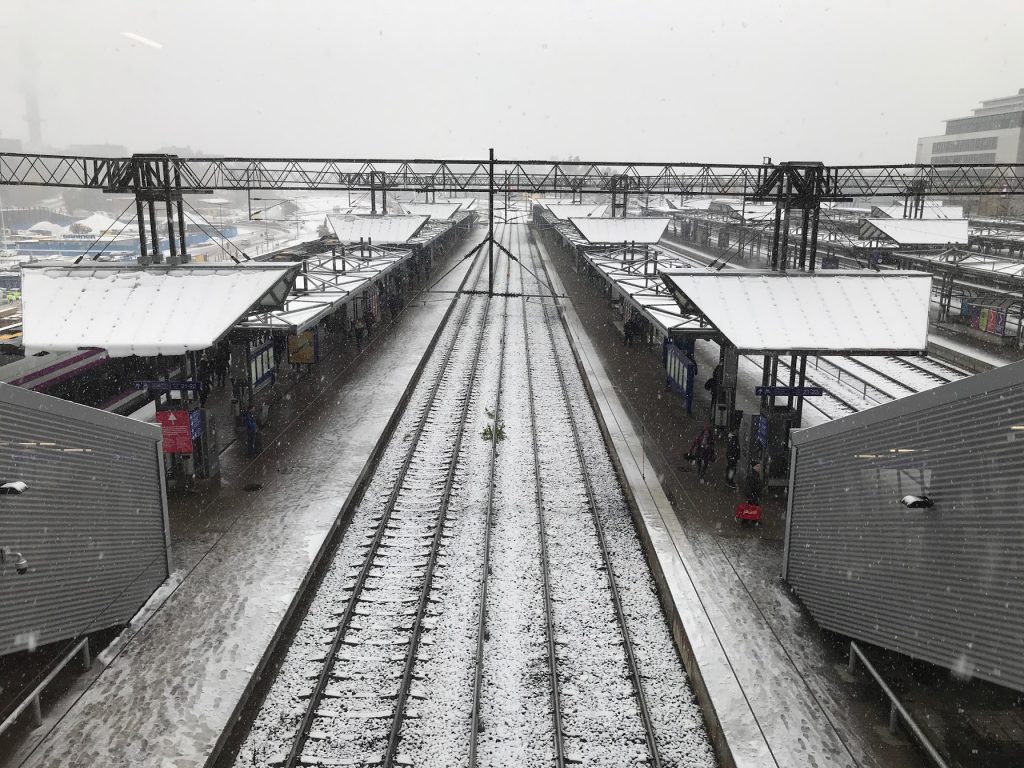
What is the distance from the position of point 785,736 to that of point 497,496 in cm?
736

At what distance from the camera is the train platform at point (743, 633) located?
23.5 feet

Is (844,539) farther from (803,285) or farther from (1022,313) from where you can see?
(1022,313)

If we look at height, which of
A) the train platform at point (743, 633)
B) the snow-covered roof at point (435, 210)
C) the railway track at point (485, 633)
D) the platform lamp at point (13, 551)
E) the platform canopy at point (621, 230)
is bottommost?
the railway track at point (485, 633)

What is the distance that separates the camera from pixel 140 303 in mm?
13547

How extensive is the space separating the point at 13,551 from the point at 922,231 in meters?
38.9

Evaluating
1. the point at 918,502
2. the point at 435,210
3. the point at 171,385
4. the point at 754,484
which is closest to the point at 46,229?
the point at 435,210

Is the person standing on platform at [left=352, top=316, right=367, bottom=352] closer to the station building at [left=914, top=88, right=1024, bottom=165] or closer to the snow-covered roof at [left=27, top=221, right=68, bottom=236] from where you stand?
the snow-covered roof at [left=27, top=221, right=68, bottom=236]

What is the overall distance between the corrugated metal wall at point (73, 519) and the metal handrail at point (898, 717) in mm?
8184

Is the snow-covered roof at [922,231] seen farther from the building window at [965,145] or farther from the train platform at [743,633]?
the building window at [965,145]

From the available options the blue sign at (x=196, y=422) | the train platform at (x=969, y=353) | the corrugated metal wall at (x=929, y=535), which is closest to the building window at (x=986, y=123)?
the train platform at (x=969, y=353)

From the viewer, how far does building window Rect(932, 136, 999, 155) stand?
2626 inches

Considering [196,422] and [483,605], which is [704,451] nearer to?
[483,605]

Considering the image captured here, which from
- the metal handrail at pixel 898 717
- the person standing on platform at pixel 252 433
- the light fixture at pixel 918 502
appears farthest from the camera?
the person standing on platform at pixel 252 433

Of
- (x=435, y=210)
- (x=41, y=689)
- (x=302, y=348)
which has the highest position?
(x=435, y=210)
